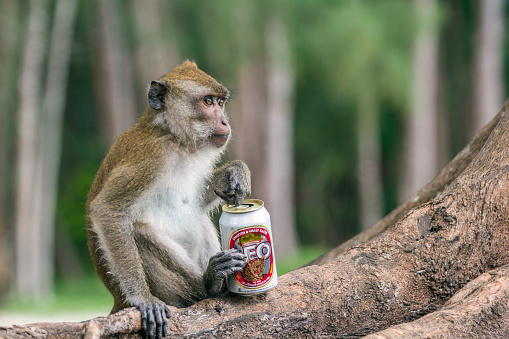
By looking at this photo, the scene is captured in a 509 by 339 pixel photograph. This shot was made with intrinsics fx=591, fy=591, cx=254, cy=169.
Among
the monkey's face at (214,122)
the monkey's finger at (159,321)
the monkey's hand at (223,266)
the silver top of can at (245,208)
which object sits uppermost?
the monkey's face at (214,122)

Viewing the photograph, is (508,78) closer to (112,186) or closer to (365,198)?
(365,198)

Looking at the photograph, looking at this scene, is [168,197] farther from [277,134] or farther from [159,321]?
[277,134]

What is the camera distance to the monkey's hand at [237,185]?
397cm

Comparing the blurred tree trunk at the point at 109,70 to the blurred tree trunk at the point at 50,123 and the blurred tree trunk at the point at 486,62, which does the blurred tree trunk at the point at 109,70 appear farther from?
the blurred tree trunk at the point at 486,62

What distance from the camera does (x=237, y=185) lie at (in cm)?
399

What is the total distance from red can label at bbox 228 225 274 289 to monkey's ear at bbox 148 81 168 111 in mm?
1369

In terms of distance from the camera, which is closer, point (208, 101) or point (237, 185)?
point (237, 185)

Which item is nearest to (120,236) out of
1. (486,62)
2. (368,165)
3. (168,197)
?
(168,197)

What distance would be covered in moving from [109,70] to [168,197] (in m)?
14.5

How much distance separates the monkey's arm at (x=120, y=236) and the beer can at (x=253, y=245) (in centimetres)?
64

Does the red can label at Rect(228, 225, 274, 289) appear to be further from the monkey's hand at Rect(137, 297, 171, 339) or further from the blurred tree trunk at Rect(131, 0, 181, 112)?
the blurred tree trunk at Rect(131, 0, 181, 112)

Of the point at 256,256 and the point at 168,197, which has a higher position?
the point at 168,197

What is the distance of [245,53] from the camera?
1856cm

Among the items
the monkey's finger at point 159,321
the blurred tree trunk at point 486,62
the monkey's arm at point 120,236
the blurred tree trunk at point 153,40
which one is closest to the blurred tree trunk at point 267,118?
the blurred tree trunk at point 153,40
